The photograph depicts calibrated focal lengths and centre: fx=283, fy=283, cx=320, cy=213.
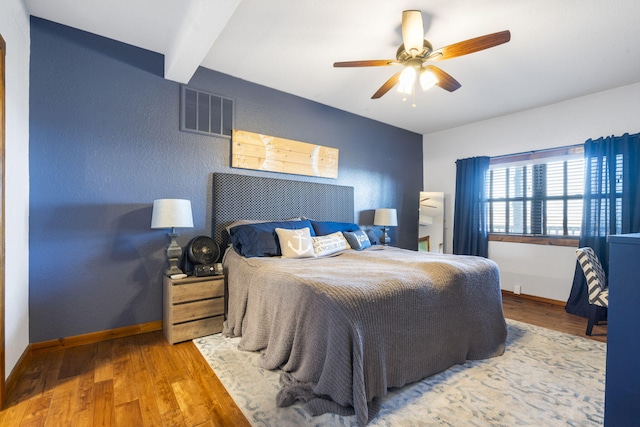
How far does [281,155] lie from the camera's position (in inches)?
137

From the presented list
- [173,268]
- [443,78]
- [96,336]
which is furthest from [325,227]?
[96,336]

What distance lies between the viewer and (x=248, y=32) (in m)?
2.38

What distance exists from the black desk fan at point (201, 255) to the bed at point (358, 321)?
215 mm

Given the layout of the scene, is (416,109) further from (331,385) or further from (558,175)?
(331,385)

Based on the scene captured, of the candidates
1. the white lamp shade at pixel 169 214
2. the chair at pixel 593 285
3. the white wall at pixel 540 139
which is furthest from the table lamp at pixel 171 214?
the white wall at pixel 540 139

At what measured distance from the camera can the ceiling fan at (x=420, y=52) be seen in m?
1.86

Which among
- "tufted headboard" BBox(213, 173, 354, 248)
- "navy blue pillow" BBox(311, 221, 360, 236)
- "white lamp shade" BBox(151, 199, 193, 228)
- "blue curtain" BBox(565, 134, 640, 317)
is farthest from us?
"navy blue pillow" BBox(311, 221, 360, 236)

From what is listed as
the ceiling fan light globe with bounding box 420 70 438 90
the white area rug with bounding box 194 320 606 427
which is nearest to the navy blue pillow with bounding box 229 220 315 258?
the white area rug with bounding box 194 320 606 427

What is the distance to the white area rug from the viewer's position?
4.91 ft

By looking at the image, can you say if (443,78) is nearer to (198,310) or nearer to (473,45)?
(473,45)

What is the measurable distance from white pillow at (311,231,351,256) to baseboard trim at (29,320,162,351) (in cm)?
167

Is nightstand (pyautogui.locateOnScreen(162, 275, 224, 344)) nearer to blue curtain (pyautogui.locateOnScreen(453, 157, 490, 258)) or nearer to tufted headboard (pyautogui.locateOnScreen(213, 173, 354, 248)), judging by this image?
tufted headboard (pyautogui.locateOnScreen(213, 173, 354, 248))

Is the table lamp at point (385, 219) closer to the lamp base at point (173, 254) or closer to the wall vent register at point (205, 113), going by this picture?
the wall vent register at point (205, 113)

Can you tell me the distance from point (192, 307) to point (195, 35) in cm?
216
